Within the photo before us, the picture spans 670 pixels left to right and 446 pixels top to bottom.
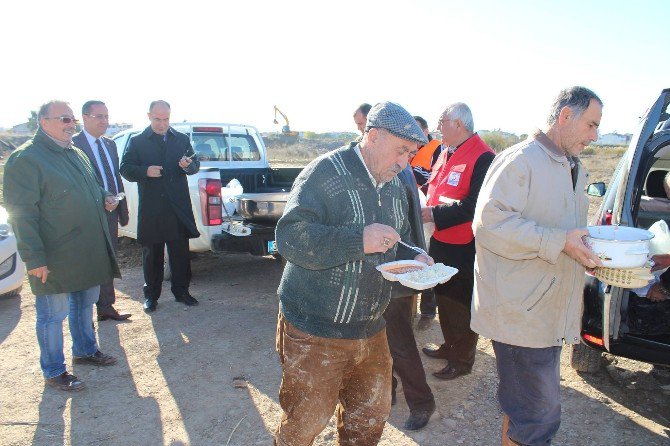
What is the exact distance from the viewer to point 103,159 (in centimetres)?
504

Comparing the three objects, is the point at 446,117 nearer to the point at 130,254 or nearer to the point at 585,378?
the point at 585,378

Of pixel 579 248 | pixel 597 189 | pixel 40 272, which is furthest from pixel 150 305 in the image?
pixel 597 189

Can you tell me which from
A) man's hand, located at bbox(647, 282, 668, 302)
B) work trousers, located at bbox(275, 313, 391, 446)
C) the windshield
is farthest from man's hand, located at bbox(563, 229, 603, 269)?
the windshield

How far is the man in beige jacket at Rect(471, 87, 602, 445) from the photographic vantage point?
87.9 inches

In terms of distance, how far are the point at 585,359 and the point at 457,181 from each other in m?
1.73

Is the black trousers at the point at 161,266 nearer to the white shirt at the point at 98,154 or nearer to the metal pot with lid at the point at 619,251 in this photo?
the white shirt at the point at 98,154

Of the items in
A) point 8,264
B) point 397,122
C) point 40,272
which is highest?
point 397,122

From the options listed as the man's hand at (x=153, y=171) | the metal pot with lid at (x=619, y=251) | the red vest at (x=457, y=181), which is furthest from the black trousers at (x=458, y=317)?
the man's hand at (x=153, y=171)

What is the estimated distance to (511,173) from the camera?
2.24 m

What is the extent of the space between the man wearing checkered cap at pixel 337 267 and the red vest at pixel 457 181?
4.53ft

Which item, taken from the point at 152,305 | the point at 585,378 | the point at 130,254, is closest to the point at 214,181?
the point at 152,305

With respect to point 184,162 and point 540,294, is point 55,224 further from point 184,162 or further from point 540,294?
point 540,294

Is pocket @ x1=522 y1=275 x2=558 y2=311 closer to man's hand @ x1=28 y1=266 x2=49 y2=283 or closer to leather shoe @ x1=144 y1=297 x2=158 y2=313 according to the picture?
man's hand @ x1=28 y1=266 x2=49 y2=283

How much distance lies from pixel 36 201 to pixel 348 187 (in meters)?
2.49
